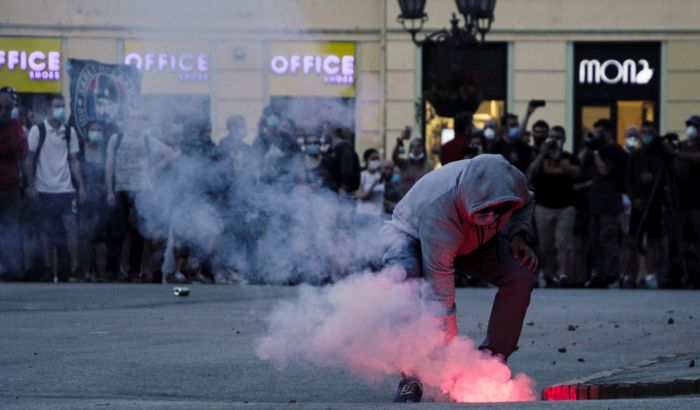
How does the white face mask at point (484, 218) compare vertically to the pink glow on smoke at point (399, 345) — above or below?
above

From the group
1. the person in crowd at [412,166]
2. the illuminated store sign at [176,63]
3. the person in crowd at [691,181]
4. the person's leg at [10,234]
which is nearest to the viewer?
the illuminated store sign at [176,63]

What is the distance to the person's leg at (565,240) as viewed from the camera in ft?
60.5

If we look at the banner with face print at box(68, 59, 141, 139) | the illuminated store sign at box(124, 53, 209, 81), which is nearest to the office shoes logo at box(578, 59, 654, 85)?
the banner with face print at box(68, 59, 141, 139)

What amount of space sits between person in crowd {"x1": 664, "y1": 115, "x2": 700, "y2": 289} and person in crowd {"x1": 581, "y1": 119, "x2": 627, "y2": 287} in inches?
28.7

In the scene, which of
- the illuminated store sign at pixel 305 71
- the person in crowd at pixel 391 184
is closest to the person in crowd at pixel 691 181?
the person in crowd at pixel 391 184

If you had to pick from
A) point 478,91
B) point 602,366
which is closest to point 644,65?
point 478,91

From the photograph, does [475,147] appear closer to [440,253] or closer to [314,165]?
[314,165]

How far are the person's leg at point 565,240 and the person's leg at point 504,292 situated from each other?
10719 mm

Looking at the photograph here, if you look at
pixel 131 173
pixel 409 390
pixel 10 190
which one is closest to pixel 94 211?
pixel 10 190

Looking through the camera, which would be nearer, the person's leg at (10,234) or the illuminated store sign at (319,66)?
the illuminated store sign at (319,66)

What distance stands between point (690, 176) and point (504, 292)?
10.7m

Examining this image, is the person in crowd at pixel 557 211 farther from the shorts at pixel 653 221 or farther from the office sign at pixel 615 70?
the office sign at pixel 615 70

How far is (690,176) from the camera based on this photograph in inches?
709

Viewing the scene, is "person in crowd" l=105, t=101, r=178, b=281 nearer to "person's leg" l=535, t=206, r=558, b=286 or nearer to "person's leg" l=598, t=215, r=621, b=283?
"person's leg" l=535, t=206, r=558, b=286
